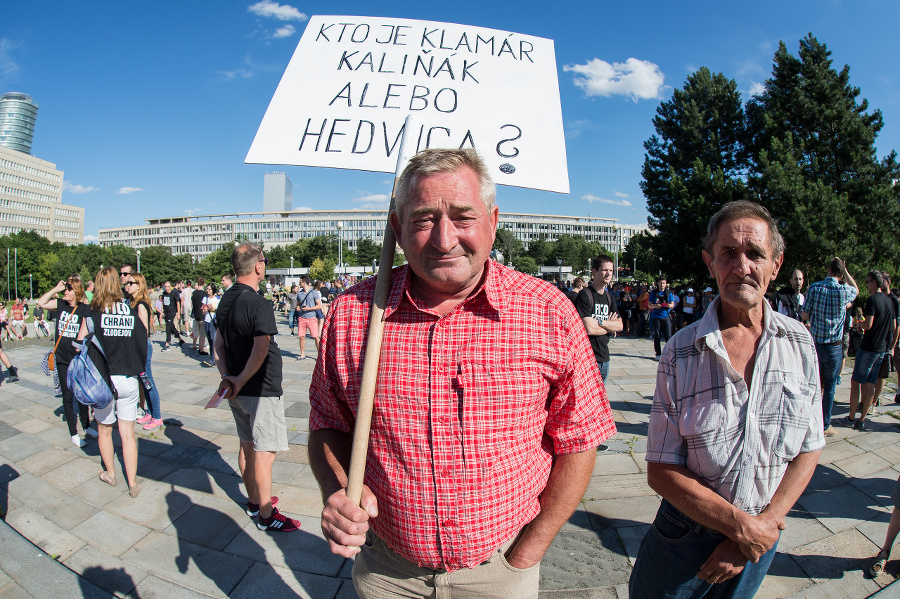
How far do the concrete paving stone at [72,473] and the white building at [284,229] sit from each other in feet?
342

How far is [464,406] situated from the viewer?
1.34m

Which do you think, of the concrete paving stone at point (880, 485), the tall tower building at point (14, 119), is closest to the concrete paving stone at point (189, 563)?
the concrete paving stone at point (880, 485)

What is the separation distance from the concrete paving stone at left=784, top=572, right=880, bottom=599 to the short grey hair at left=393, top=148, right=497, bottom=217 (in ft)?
9.63

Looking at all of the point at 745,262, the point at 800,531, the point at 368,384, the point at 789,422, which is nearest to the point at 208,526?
the point at 368,384

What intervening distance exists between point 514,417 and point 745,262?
1.05 meters

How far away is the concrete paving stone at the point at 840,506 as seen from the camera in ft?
11.0

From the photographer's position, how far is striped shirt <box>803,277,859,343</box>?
4.88 m

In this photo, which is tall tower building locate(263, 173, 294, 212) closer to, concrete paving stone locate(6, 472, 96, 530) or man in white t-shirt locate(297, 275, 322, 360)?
concrete paving stone locate(6, 472, 96, 530)

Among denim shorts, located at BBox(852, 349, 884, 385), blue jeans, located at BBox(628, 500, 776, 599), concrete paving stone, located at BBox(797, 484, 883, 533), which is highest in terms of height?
denim shorts, located at BBox(852, 349, 884, 385)

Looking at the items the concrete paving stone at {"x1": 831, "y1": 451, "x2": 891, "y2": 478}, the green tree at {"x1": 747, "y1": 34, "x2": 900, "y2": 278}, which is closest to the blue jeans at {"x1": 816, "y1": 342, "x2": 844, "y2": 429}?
the concrete paving stone at {"x1": 831, "y1": 451, "x2": 891, "y2": 478}

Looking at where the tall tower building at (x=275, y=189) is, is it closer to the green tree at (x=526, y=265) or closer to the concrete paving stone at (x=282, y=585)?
the concrete paving stone at (x=282, y=585)

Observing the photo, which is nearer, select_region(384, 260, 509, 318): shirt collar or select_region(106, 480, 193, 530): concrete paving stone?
select_region(384, 260, 509, 318): shirt collar

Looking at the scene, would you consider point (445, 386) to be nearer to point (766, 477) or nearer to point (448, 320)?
point (448, 320)

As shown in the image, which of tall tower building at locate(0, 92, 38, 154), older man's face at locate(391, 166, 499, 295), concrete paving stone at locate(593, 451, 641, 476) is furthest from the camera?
tall tower building at locate(0, 92, 38, 154)
